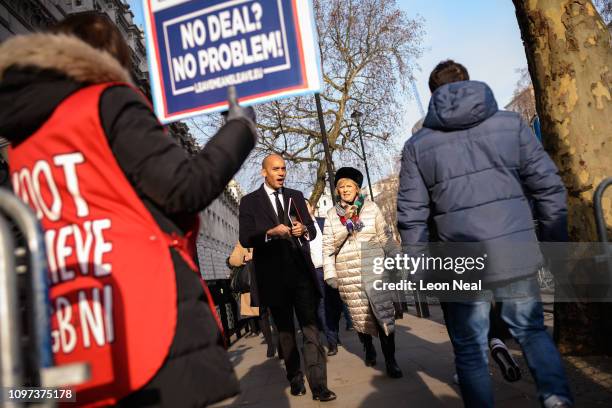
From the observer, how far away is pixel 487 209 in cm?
293

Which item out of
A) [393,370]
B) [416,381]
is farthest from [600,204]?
[393,370]

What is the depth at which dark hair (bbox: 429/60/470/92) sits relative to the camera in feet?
11.4

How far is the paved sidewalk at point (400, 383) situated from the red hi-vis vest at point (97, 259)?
2472mm

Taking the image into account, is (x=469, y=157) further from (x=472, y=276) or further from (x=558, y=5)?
(x=558, y=5)

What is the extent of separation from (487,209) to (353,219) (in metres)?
2.76

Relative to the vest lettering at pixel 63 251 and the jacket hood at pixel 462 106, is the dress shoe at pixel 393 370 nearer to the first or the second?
the jacket hood at pixel 462 106

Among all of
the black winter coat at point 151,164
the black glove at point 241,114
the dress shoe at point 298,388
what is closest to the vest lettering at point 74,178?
the black winter coat at point 151,164

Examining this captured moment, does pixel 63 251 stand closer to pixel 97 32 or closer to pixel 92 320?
pixel 92 320

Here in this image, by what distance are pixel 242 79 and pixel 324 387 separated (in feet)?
10.3

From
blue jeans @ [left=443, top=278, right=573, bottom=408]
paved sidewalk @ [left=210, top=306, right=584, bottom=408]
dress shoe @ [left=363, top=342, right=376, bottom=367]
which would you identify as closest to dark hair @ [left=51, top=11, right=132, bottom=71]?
blue jeans @ [left=443, top=278, right=573, bottom=408]

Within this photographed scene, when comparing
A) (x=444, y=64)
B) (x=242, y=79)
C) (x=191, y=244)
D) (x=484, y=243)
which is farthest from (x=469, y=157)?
(x=191, y=244)

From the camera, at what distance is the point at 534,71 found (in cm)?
517

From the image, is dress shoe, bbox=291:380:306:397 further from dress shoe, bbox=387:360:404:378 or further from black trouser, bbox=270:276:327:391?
dress shoe, bbox=387:360:404:378

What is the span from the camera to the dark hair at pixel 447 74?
347 cm
